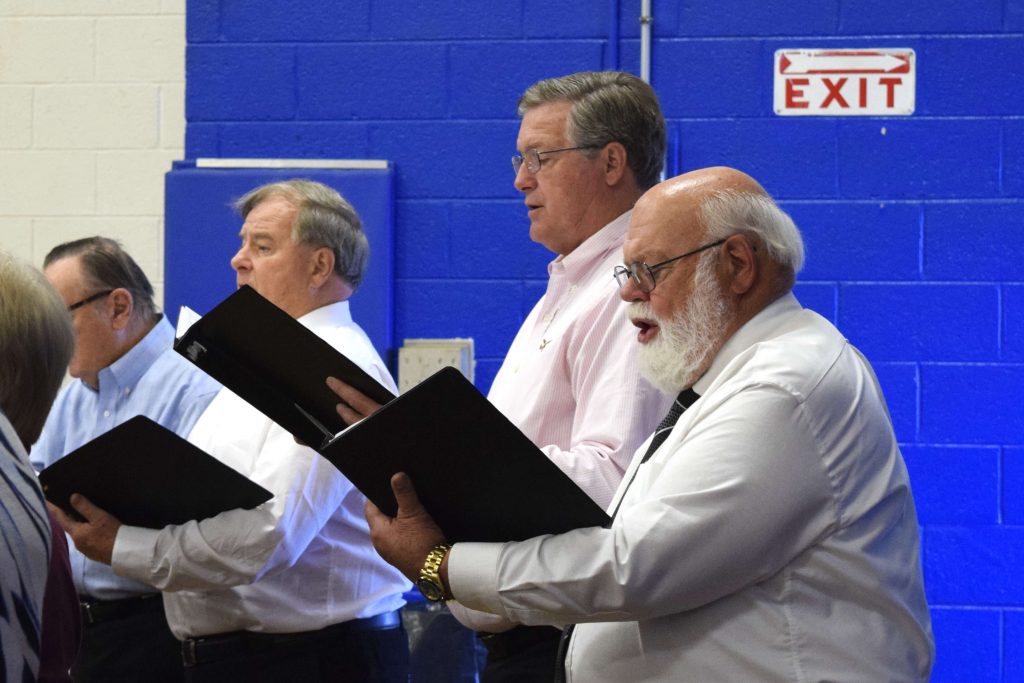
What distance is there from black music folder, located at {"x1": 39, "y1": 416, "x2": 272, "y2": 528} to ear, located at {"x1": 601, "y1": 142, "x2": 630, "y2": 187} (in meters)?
0.81

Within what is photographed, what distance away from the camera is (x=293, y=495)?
2.28 meters

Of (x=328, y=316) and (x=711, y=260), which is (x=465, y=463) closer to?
(x=711, y=260)

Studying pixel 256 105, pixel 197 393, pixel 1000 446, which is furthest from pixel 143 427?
pixel 1000 446

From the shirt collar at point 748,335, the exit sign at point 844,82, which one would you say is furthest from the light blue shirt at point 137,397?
the exit sign at point 844,82

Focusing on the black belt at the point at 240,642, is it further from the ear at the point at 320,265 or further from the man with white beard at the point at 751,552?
the man with white beard at the point at 751,552

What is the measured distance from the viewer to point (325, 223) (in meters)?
2.57

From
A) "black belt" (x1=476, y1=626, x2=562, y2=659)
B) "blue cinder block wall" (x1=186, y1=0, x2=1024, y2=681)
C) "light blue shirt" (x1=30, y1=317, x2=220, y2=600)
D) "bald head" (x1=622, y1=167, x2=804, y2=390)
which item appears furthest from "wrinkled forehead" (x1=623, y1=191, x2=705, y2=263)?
"blue cinder block wall" (x1=186, y1=0, x2=1024, y2=681)

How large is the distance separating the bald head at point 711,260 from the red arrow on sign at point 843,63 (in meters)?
1.84

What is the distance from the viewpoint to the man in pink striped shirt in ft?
6.30

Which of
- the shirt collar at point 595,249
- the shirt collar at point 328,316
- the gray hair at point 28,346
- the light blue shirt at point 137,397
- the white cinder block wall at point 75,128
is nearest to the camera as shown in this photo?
the gray hair at point 28,346

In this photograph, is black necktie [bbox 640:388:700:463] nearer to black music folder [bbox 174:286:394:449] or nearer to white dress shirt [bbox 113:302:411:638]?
black music folder [bbox 174:286:394:449]

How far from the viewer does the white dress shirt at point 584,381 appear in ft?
6.20

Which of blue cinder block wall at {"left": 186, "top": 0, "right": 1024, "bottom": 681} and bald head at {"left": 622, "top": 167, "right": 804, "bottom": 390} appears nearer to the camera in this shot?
bald head at {"left": 622, "top": 167, "right": 804, "bottom": 390}

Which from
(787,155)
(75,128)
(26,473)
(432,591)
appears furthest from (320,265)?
(75,128)
